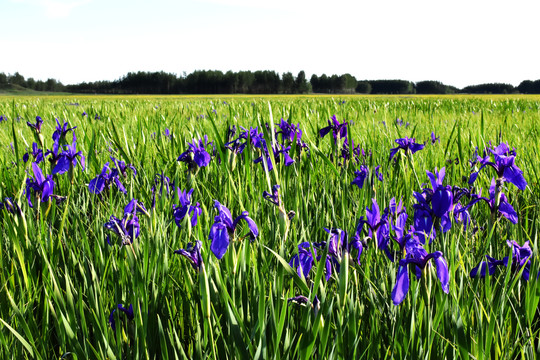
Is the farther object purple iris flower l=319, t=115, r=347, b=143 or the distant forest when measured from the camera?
the distant forest

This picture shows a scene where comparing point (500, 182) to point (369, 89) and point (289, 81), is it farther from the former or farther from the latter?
point (369, 89)

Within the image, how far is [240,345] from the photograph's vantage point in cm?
90

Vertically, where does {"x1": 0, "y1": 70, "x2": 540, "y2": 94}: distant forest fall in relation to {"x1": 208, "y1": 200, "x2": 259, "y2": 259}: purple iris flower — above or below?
above

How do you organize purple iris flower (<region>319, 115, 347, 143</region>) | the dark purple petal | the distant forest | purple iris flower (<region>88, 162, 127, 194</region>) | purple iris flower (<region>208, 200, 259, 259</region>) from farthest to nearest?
the distant forest
purple iris flower (<region>319, 115, 347, 143</region>)
purple iris flower (<region>88, 162, 127, 194</region>)
purple iris flower (<region>208, 200, 259, 259</region>)
the dark purple petal

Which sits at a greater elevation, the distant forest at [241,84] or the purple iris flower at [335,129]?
the distant forest at [241,84]

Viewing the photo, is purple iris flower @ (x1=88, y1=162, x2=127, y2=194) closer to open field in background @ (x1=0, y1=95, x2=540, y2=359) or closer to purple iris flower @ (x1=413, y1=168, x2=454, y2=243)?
open field in background @ (x1=0, y1=95, x2=540, y2=359)

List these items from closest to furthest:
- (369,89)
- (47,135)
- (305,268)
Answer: (305,268) < (47,135) < (369,89)

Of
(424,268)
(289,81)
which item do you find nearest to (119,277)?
(424,268)

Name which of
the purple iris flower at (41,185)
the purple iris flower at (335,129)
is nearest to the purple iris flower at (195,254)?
the purple iris flower at (41,185)

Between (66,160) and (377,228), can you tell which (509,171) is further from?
(66,160)

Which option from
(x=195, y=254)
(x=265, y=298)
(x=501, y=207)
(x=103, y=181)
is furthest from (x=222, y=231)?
(x=103, y=181)

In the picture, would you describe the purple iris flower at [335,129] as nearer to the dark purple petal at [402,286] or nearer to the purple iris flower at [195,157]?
the purple iris flower at [195,157]

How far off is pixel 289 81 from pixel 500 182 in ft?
396

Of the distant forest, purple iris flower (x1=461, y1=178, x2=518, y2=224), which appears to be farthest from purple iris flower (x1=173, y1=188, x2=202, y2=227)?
the distant forest
